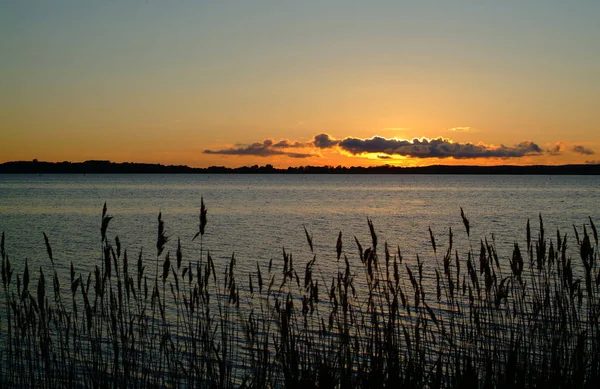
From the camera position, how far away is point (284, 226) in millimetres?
44438

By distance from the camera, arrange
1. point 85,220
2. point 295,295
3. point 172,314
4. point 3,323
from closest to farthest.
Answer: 1. point 3,323
2. point 172,314
3. point 295,295
4. point 85,220

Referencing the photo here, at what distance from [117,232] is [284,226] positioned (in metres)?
12.5

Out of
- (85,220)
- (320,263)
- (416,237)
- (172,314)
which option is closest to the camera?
(172,314)

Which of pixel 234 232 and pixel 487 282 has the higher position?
pixel 487 282

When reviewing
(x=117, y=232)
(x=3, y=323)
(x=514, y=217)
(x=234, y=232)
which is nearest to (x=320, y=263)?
(x=3, y=323)

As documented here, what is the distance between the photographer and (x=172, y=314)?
15.1 m

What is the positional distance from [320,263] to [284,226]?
2045 centimetres

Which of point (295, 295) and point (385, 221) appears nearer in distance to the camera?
point (295, 295)

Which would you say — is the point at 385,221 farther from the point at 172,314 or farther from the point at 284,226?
the point at 172,314

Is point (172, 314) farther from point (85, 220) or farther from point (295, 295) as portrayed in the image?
point (85, 220)

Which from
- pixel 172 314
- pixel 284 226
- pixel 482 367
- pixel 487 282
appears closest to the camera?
pixel 487 282

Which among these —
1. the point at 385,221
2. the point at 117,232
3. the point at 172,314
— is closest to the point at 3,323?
the point at 172,314

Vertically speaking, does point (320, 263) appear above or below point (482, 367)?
below

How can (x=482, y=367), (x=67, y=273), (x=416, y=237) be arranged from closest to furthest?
(x=482, y=367) < (x=67, y=273) < (x=416, y=237)
